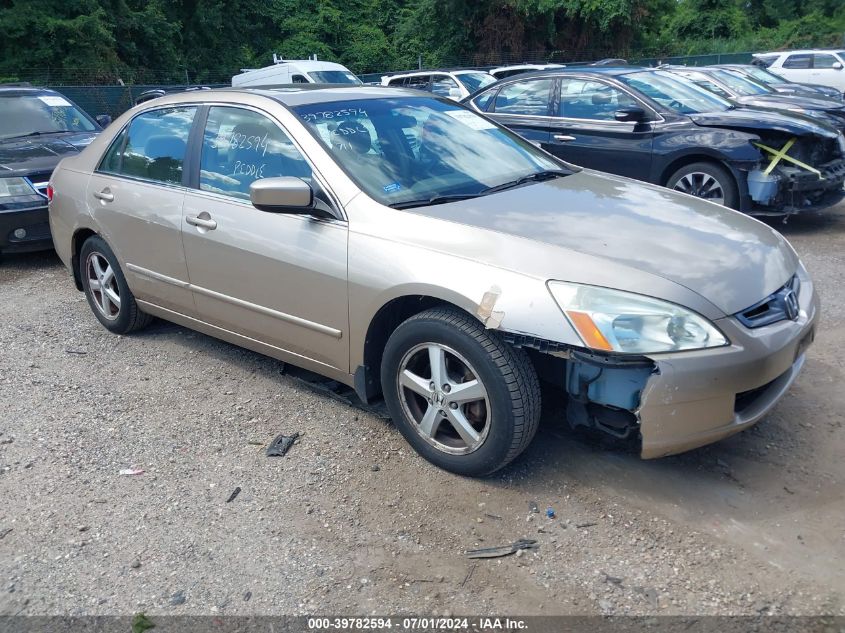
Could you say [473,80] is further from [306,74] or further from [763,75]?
[763,75]

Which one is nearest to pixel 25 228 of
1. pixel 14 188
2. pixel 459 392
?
pixel 14 188

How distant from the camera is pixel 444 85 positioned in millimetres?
16250

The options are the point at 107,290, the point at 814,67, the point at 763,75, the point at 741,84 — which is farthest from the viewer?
the point at 814,67

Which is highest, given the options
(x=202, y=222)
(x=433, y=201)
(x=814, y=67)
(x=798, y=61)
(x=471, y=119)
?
(x=471, y=119)

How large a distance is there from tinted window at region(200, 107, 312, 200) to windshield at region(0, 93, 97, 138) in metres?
5.04

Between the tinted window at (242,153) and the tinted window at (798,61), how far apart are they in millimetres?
21799

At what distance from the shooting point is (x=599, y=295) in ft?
9.95

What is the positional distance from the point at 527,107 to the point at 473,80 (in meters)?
7.86

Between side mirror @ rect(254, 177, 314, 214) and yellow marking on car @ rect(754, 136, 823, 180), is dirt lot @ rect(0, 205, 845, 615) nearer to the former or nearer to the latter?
side mirror @ rect(254, 177, 314, 214)

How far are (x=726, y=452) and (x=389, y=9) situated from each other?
33.9m

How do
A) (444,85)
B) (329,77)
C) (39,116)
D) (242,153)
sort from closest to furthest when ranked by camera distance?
(242,153), (39,116), (444,85), (329,77)

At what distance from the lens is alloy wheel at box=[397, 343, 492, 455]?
3.35 metres

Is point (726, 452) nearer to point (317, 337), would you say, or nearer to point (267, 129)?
point (317, 337)

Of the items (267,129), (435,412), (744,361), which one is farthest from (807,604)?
(267,129)
